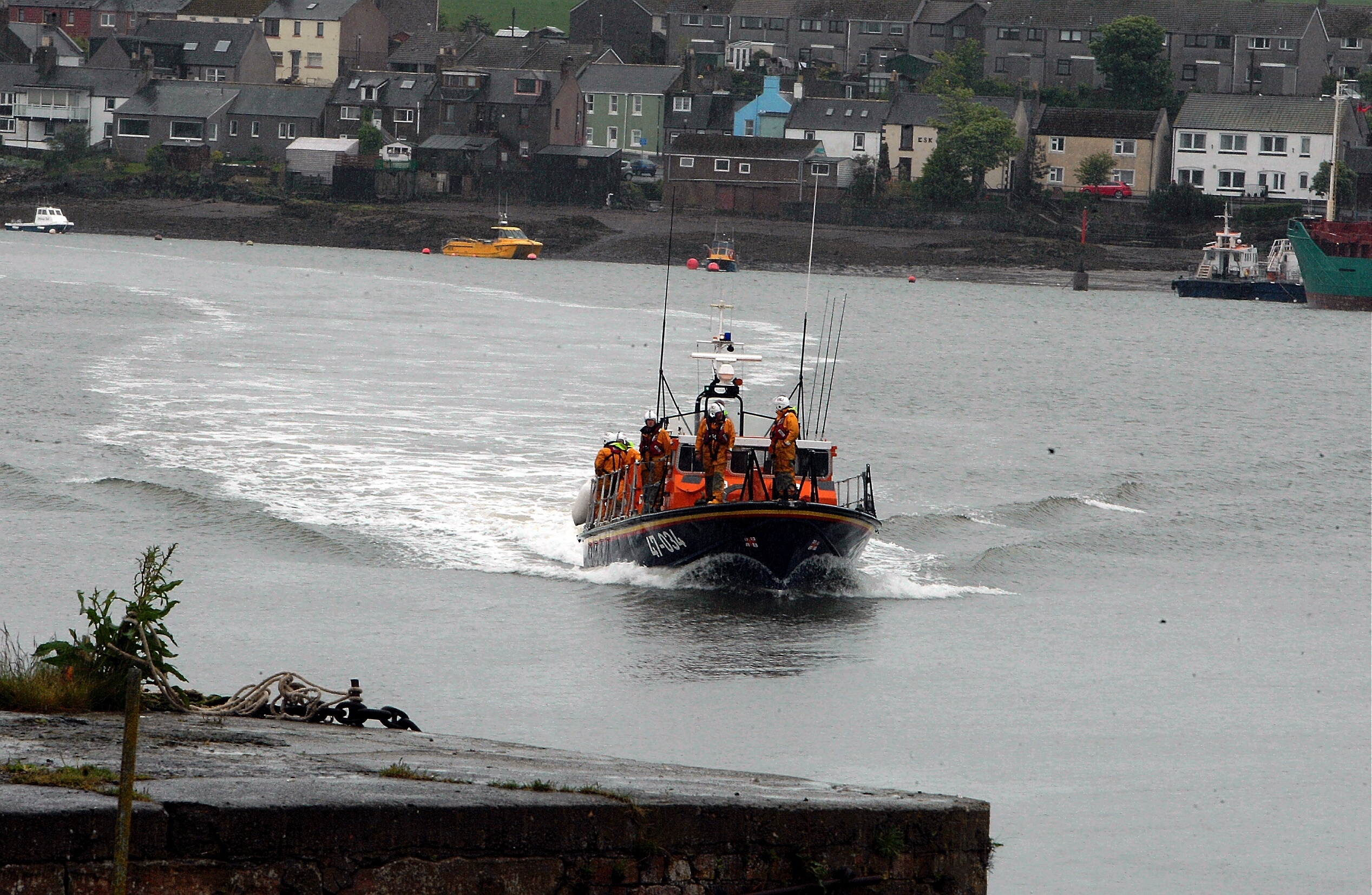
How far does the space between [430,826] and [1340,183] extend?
329ft

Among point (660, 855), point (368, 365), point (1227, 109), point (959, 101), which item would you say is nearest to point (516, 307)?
point (368, 365)

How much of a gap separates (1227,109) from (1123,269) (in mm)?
16673

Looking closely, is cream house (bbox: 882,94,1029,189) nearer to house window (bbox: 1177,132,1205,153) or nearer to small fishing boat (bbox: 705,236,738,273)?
house window (bbox: 1177,132,1205,153)

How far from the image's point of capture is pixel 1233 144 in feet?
335

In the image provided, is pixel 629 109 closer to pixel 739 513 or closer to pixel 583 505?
pixel 583 505

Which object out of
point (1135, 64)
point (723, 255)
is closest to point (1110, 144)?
point (1135, 64)

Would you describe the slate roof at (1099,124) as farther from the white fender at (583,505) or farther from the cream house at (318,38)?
the white fender at (583,505)

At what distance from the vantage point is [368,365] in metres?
46.8

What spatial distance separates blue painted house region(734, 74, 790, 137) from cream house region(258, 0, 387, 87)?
29591 mm

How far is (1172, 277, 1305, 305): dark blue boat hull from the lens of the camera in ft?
289

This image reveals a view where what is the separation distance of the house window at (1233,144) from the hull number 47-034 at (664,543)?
89498mm

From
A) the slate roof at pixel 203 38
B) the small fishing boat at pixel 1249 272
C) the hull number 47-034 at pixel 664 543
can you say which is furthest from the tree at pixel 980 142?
the hull number 47-034 at pixel 664 543

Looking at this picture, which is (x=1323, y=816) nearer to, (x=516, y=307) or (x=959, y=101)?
(x=516, y=307)

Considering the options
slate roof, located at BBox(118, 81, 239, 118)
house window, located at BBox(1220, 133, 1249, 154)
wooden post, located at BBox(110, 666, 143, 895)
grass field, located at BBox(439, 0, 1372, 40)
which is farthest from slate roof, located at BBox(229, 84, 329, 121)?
wooden post, located at BBox(110, 666, 143, 895)
